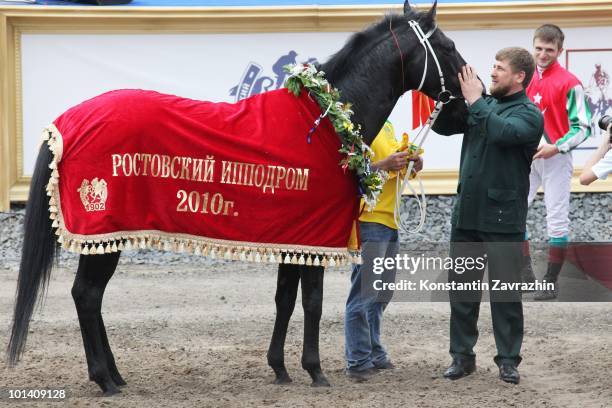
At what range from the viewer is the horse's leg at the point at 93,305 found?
562 centimetres

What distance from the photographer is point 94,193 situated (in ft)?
17.9

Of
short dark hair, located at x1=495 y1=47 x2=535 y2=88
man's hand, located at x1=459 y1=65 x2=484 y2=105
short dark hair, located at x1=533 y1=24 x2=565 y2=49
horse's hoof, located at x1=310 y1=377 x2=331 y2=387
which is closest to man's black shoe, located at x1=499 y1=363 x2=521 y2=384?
horse's hoof, located at x1=310 y1=377 x2=331 y2=387

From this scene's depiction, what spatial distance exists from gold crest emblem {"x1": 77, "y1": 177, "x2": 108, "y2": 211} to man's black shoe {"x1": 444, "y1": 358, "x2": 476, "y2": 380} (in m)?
→ 2.24

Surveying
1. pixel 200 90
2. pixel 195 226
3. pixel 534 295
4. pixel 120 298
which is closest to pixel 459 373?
pixel 195 226

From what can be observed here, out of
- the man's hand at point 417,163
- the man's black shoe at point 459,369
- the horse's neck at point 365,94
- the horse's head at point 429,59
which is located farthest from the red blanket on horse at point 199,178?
the man's black shoe at point 459,369

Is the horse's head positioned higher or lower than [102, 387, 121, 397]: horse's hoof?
higher

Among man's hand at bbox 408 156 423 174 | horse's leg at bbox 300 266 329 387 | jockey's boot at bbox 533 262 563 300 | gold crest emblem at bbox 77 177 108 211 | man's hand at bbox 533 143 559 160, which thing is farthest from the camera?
jockey's boot at bbox 533 262 563 300

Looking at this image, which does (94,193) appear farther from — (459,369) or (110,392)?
(459,369)

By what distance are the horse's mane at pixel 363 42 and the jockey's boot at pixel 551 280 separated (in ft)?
10.2

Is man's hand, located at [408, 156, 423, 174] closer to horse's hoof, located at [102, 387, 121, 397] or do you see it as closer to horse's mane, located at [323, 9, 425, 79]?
horse's mane, located at [323, 9, 425, 79]

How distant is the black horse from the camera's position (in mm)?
5617

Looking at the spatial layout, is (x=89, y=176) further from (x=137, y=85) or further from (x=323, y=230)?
(x=137, y=85)

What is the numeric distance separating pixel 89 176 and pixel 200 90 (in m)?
3.95

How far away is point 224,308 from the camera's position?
26.0ft
